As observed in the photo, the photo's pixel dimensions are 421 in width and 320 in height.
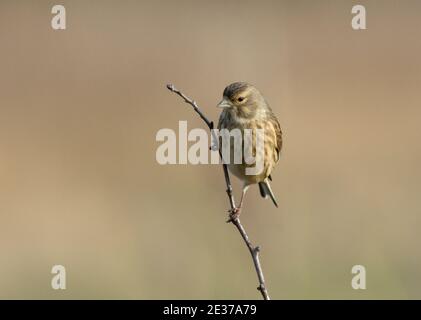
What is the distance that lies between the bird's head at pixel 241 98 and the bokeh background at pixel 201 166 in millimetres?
1949

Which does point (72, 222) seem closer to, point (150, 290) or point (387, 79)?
point (150, 290)

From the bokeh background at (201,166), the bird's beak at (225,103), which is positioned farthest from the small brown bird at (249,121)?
the bokeh background at (201,166)

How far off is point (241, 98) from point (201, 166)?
11.0 feet

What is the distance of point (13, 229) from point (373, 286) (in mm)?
3495

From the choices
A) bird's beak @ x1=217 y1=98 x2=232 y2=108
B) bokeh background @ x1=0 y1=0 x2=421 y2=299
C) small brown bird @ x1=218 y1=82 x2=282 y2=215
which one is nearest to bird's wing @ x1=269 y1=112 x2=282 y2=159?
small brown bird @ x1=218 y1=82 x2=282 y2=215

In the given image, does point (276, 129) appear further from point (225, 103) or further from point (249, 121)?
point (225, 103)

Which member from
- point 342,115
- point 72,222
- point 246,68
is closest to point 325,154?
point 342,115

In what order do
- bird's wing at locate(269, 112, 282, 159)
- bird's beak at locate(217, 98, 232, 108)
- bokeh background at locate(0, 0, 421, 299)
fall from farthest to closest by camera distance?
1. bokeh background at locate(0, 0, 421, 299)
2. bird's wing at locate(269, 112, 282, 159)
3. bird's beak at locate(217, 98, 232, 108)

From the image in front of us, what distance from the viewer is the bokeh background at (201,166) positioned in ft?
24.2

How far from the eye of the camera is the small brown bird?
5.34 m

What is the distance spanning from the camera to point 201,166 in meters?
8.69

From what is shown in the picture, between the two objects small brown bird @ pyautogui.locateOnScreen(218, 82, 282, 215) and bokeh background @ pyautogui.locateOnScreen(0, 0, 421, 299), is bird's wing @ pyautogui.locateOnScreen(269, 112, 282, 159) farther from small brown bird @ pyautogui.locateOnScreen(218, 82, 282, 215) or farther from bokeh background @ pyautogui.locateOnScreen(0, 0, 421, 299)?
bokeh background @ pyautogui.locateOnScreen(0, 0, 421, 299)

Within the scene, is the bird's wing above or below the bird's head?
below

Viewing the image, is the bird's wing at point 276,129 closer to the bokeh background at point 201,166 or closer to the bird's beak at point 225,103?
the bird's beak at point 225,103
